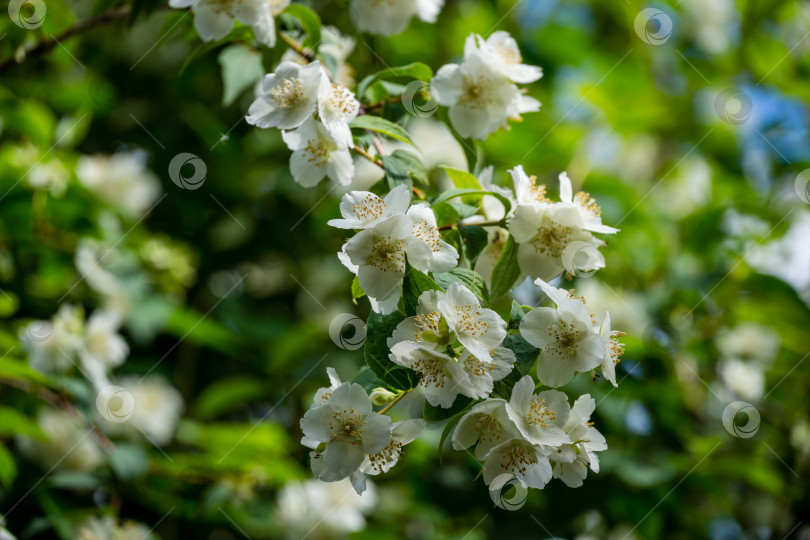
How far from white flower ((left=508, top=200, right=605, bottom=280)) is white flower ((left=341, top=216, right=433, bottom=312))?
230 millimetres

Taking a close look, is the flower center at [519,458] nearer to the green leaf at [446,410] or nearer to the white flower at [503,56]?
the green leaf at [446,410]

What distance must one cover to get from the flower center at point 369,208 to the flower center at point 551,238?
0.97 feet

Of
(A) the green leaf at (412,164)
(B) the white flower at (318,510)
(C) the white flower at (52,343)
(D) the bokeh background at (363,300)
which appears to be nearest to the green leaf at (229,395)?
(D) the bokeh background at (363,300)

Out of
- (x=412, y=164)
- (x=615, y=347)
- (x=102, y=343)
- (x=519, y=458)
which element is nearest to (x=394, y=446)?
(x=519, y=458)

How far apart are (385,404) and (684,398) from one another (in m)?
2.15

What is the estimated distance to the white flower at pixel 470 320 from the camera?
112 centimetres

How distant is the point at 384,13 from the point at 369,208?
853 mm

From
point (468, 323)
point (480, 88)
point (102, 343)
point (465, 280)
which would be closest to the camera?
point (468, 323)

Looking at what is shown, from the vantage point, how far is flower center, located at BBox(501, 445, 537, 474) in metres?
1.16

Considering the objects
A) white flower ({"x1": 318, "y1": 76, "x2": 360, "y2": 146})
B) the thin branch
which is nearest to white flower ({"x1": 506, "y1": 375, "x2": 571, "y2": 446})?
white flower ({"x1": 318, "y1": 76, "x2": 360, "y2": 146})

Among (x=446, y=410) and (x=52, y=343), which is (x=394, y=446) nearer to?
(x=446, y=410)

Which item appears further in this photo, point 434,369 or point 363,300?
point 363,300

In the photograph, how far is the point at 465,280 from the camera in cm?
124

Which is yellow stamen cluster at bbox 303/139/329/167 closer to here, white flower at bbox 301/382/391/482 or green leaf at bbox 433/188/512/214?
green leaf at bbox 433/188/512/214
